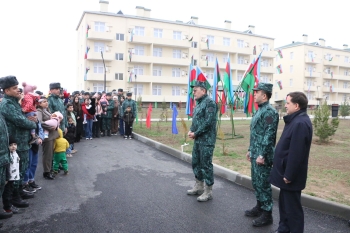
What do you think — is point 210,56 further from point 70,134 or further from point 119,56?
point 70,134

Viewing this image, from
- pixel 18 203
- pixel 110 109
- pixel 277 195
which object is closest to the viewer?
pixel 18 203

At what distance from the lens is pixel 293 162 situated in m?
3.39

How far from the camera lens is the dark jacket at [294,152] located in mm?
3387

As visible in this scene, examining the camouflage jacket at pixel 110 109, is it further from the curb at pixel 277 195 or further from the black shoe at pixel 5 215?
the black shoe at pixel 5 215

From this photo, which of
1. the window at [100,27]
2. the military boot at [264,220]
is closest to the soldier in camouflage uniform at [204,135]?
the military boot at [264,220]

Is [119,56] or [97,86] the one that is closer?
[97,86]

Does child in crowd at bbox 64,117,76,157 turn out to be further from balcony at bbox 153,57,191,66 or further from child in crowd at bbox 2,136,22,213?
balcony at bbox 153,57,191,66

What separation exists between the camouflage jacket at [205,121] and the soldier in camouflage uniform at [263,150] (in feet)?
2.69

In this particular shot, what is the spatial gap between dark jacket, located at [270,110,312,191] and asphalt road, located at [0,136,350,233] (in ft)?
3.01

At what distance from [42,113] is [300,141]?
5.03 metres

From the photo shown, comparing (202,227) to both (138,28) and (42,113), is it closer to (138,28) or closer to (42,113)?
(42,113)

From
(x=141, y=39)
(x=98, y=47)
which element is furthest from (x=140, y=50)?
(x=98, y=47)

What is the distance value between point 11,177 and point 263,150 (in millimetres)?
3702

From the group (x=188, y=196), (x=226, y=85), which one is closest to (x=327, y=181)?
(x=188, y=196)
